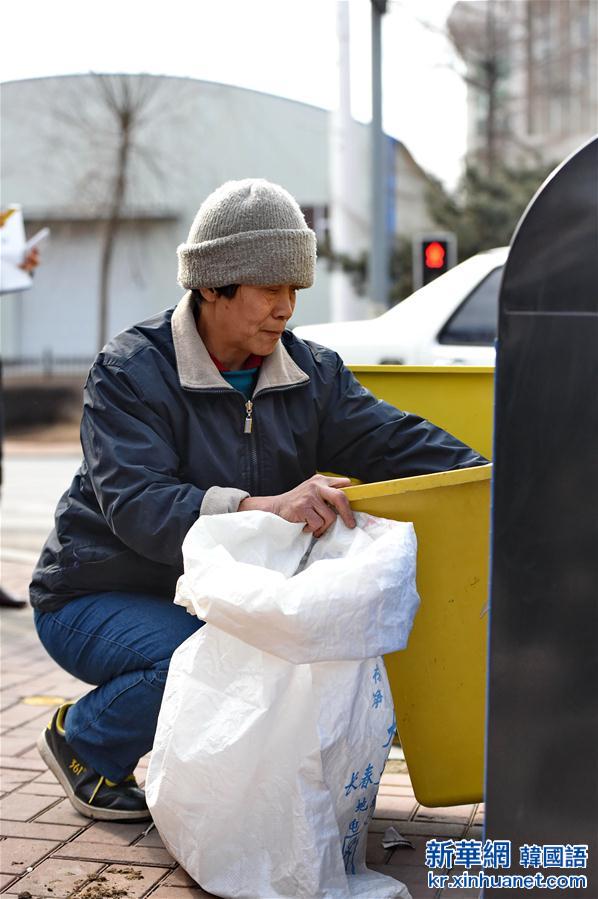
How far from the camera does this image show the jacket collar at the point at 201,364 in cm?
281

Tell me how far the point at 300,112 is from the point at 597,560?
94.4 ft

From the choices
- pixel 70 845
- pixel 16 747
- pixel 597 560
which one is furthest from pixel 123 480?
pixel 16 747

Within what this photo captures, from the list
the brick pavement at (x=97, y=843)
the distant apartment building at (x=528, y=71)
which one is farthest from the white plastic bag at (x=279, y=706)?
the distant apartment building at (x=528, y=71)

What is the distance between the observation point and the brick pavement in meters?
2.62

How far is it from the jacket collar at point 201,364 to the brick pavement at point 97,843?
108cm

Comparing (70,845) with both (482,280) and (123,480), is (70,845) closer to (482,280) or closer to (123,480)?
(123,480)

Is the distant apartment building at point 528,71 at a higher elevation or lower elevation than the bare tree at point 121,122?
higher

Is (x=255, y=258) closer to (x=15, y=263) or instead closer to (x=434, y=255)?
(x=15, y=263)

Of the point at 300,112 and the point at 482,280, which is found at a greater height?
the point at 300,112

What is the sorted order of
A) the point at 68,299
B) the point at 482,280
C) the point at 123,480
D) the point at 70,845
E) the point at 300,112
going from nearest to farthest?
the point at 123,480 < the point at 70,845 < the point at 482,280 < the point at 300,112 < the point at 68,299

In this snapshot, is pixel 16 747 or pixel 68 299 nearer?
pixel 16 747

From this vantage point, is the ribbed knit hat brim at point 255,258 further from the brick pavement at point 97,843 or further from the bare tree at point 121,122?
the bare tree at point 121,122

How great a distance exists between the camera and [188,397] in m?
2.82

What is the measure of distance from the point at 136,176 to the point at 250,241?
25181 millimetres
